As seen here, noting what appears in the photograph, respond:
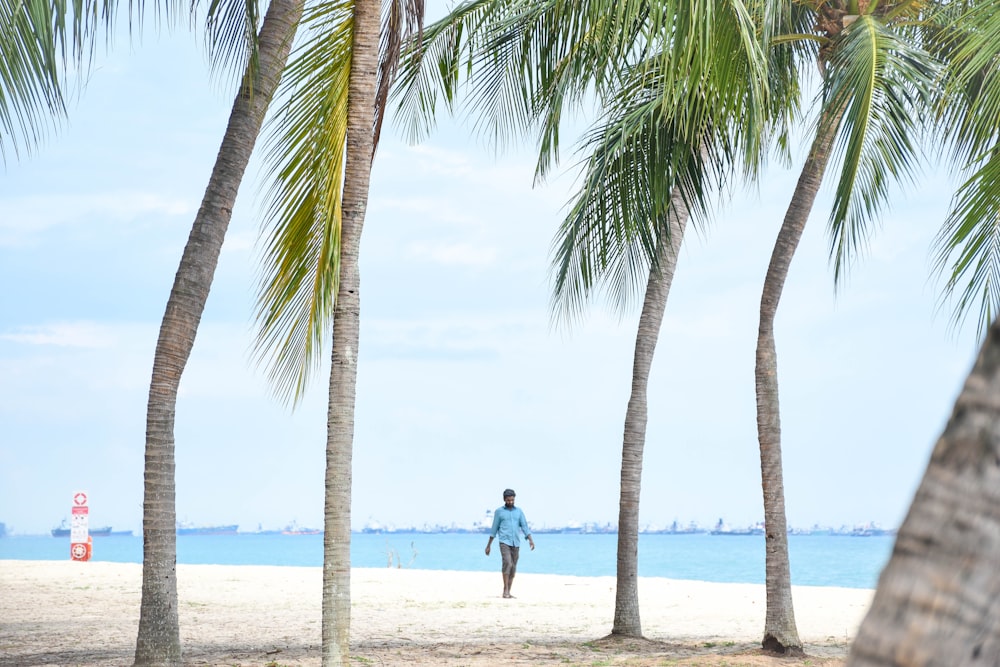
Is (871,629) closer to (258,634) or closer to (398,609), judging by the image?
(258,634)

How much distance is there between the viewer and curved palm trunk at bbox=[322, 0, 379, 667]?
6285 mm

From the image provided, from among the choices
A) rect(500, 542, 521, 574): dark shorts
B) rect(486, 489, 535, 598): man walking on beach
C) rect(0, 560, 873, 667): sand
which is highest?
rect(486, 489, 535, 598): man walking on beach

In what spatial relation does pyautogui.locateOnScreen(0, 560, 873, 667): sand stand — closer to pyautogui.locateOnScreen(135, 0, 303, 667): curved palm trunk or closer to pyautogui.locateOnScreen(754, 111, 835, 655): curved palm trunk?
pyautogui.locateOnScreen(754, 111, 835, 655): curved palm trunk

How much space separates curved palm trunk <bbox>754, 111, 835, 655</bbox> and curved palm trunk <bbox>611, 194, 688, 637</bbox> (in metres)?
1.11

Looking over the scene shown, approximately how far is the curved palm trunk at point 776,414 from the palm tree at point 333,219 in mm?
4081

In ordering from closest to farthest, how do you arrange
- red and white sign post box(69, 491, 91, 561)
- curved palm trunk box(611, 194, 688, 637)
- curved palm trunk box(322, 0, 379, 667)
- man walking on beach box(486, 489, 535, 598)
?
curved palm trunk box(322, 0, 379, 667)
curved palm trunk box(611, 194, 688, 637)
man walking on beach box(486, 489, 535, 598)
red and white sign post box(69, 491, 91, 561)

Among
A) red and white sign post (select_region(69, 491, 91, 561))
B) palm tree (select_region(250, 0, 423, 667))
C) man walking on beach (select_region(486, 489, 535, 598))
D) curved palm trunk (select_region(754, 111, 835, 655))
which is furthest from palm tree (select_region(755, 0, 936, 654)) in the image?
red and white sign post (select_region(69, 491, 91, 561))

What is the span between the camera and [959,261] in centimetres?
688

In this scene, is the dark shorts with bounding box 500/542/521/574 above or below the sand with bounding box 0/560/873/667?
above

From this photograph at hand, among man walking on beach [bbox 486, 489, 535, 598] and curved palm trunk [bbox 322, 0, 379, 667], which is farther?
man walking on beach [bbox 486, 489, 535, 598]

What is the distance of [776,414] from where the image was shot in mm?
9688

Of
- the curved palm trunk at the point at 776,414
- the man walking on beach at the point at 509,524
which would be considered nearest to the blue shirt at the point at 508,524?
the man walking on beach at the point at 509,524

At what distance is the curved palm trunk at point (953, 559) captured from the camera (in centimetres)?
138

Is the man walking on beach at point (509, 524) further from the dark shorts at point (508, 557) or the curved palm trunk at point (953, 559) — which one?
the curved palm trunk at point (953, 559)
